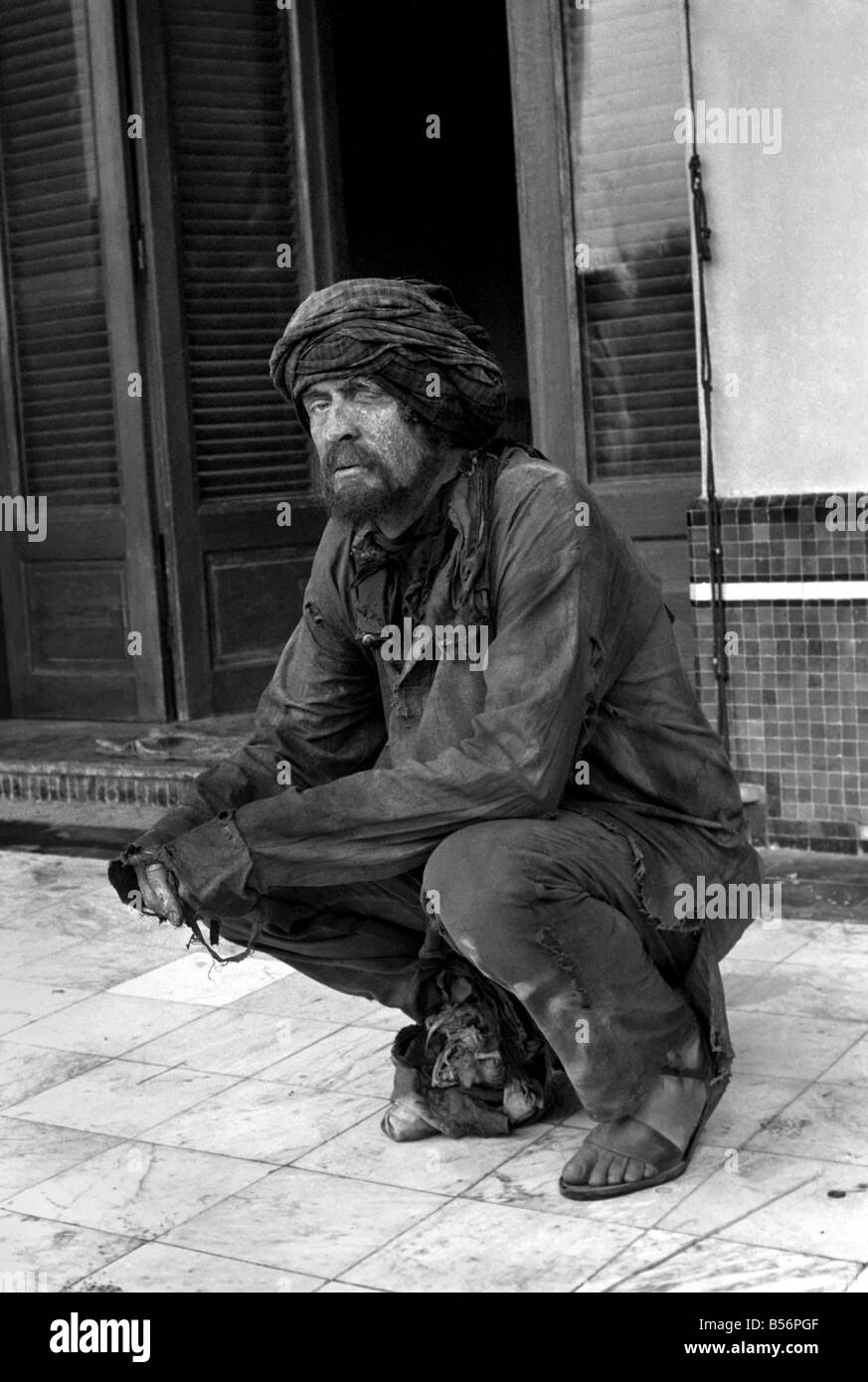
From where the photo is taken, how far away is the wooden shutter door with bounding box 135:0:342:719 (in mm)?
6992

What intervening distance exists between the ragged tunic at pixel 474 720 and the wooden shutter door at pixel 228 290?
3.68 m

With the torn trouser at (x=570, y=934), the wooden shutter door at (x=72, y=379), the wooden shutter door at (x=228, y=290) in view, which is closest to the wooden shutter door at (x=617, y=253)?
the wooden shutter door at (x=228, y=290)

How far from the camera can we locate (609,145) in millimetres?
5730

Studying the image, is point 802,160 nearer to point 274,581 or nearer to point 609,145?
point 609,145

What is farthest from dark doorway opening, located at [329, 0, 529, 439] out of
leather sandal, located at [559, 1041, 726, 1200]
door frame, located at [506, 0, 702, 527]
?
leather sandal, located at [559, 1041, 726, 1200]

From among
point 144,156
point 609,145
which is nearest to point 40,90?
point 144,156

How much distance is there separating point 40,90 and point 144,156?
637 mm

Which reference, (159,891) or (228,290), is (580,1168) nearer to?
(159,891)

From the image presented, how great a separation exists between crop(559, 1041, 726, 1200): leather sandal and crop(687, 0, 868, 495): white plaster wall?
2.48 meters

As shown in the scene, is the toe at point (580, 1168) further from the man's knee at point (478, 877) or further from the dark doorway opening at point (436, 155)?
the dark doorway opening at point (436, 155)

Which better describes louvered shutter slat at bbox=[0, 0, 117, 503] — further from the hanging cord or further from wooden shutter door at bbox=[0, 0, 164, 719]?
the hanging cord

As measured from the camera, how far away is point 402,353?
10.3ft

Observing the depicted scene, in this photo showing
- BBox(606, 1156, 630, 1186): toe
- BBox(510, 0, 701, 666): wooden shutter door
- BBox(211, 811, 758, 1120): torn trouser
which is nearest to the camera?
BBox(211, 811, 758, 1120): torn trouser

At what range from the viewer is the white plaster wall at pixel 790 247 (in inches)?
199
